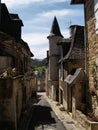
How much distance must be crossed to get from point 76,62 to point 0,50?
20.9 feet

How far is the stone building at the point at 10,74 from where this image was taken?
1380 centimetres

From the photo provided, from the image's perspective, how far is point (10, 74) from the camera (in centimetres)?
1446

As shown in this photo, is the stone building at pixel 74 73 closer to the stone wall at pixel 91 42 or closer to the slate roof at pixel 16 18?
the stone wall at pixel 91 42

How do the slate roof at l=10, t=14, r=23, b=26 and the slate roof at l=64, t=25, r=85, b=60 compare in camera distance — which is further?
the slate roof at l=10, t=14, r=23, b=26

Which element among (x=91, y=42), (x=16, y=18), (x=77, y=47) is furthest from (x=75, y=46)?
(x=91, y=42)

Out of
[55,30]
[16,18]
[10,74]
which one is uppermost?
[55,30]

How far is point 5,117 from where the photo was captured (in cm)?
1384

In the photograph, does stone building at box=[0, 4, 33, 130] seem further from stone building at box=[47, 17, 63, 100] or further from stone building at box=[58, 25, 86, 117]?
stone building at box=[47, 17, 63, 100]

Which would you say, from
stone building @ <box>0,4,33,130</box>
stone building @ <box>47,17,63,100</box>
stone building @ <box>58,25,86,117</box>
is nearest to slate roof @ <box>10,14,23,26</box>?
stone building @ <box>0,4,33,130</box>

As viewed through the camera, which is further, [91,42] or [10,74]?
[10,74]

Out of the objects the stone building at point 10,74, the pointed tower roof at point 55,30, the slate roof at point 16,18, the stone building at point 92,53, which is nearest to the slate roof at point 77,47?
the stone building at point 10,74

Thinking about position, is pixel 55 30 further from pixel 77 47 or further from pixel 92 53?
pixel 92 53

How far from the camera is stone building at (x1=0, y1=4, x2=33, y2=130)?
543 inches

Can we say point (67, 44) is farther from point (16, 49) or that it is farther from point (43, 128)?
point (43, 128)
